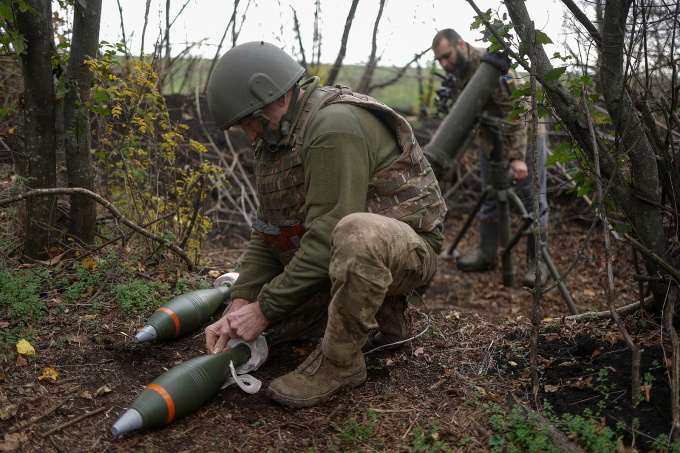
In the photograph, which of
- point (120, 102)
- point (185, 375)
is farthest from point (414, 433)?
point (120, 102)

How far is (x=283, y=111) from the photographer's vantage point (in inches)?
116

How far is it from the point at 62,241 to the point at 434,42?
4244 mm

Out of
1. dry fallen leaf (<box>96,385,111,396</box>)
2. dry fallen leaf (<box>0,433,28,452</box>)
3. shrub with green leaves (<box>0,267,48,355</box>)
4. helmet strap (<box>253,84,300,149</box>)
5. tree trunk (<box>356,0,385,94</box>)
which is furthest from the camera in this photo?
tree trunk (<box>356,0,385,94</box>)

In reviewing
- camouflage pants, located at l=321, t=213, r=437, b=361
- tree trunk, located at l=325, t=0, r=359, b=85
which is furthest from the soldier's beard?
camouflage pants, located at l=321, t=213, r=437, b=361

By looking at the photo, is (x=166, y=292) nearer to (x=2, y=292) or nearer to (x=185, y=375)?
(x=2, y=292)

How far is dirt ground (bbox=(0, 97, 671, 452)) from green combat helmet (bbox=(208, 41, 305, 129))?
1.35 m

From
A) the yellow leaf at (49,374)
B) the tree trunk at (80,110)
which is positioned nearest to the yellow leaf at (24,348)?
the yellow leaf at (49,374)

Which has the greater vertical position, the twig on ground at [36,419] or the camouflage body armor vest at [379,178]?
the camouflage body armor vest at [379,178]

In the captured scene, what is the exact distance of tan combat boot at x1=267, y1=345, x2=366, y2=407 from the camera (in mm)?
2695

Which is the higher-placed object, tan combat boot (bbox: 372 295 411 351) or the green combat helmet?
the green combat helmet

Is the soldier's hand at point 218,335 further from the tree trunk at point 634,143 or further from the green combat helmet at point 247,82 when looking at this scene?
the tree trunk at point 634,143

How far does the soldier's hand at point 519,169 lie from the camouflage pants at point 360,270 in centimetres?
383

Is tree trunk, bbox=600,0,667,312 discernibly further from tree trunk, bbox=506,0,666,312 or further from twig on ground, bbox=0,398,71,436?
twig on ground, bbox=0,398,71,436

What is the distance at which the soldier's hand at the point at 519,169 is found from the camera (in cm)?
621
